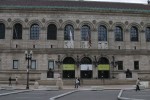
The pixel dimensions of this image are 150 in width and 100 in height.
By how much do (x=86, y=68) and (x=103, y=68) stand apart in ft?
10.6

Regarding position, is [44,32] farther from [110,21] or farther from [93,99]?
[93,99]

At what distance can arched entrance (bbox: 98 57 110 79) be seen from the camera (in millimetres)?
58250

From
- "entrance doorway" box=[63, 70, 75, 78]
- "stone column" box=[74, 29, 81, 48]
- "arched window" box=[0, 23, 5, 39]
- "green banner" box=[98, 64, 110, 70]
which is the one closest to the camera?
"entrance doorway" box=[63, 70, 75, 78]

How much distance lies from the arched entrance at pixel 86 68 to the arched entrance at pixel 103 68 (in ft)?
5.58

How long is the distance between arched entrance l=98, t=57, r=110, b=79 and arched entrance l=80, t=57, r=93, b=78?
1.70 meters

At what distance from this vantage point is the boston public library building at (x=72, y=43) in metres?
56.8

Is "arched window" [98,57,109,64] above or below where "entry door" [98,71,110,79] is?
above

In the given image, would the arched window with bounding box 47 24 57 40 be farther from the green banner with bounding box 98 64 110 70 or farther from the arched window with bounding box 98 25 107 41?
the green banner with bounding box 98 64 110 70

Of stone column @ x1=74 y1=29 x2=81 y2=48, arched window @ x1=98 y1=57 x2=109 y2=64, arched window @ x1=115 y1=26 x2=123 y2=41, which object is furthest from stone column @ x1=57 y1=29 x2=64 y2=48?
arched window @ x1=115 y1=26 x2=123 y2=41

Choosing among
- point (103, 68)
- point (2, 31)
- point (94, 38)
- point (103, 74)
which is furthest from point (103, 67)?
point (2, 31)

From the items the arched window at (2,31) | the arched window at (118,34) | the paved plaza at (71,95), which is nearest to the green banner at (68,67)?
the arched window at (118,34)

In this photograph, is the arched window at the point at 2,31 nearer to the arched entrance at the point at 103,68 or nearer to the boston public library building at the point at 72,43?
the boston public library building at the point at 72,43

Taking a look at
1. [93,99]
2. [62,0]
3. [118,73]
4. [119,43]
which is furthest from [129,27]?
[93,99]

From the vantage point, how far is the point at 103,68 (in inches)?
2295
